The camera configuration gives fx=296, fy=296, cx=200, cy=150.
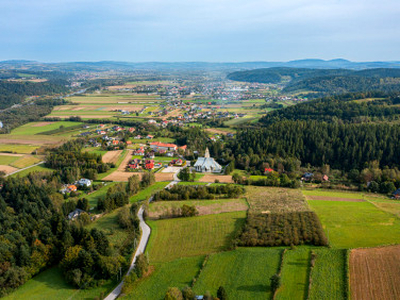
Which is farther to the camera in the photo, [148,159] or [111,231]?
[148,159]

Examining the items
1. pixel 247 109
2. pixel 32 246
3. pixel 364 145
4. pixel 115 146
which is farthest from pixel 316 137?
pixel 247 109

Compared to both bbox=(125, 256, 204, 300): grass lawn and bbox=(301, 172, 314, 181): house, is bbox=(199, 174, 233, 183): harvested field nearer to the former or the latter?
bbox=(301, 172, 314, 181): house

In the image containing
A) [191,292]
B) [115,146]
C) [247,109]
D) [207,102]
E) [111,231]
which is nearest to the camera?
[191,292]

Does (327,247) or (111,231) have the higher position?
(327,247)

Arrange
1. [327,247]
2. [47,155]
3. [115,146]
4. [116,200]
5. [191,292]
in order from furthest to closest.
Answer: [115,146], [47,155], [116,200], [327,247], [191,292]

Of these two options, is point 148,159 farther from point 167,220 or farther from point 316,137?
point 316,137
